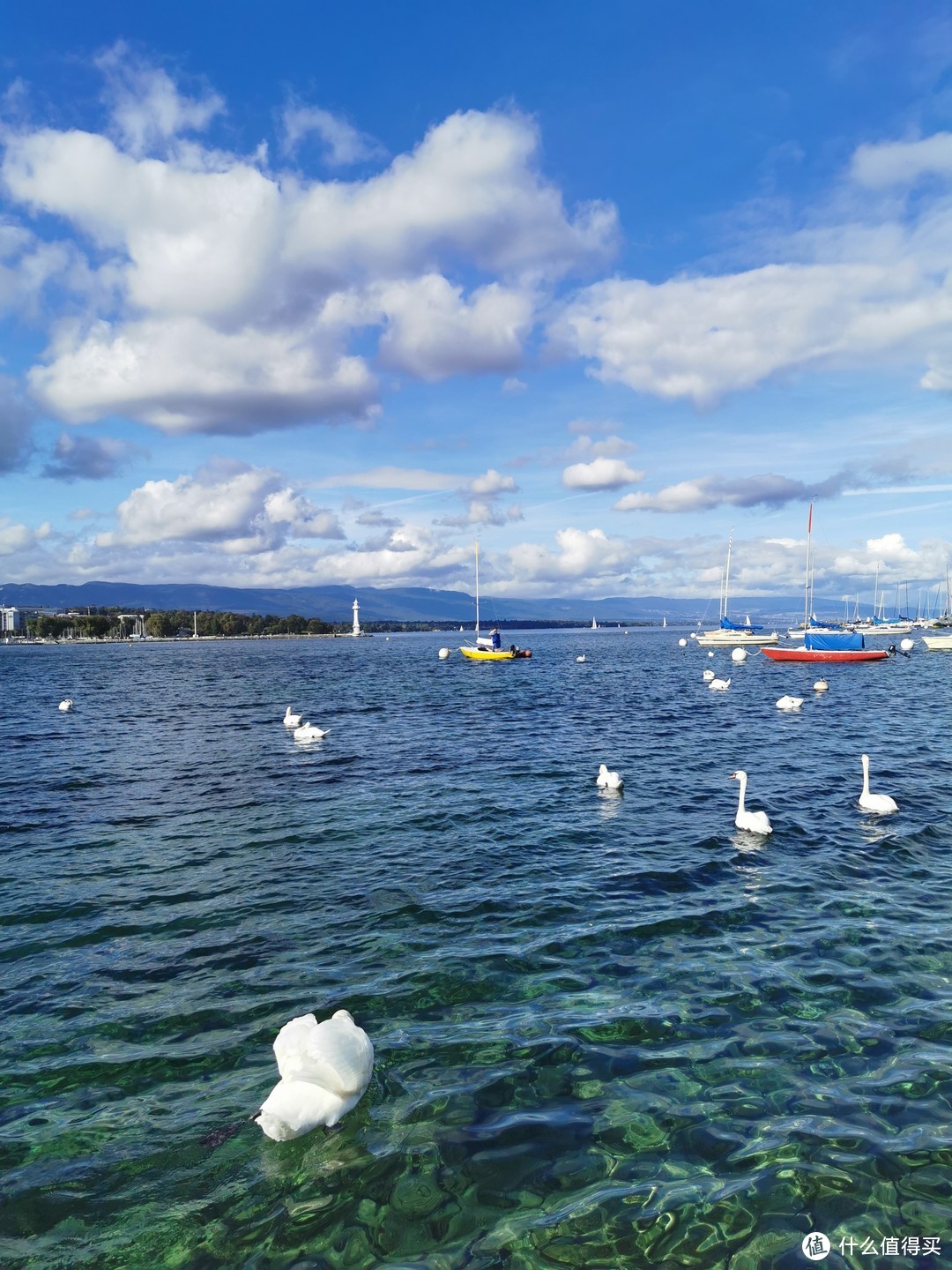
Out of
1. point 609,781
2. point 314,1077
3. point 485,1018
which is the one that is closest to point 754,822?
point 609,781

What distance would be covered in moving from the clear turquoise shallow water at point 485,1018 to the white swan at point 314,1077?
30cm

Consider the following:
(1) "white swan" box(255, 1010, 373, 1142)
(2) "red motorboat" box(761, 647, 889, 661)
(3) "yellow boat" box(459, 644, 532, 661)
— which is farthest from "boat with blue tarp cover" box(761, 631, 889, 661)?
(1) "white swan" box(255, 1010, 373, 1142)

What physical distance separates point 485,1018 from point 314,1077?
115 inches

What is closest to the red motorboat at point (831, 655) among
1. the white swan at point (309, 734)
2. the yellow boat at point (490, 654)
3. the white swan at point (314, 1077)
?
the yellow boat at point (490, 654)

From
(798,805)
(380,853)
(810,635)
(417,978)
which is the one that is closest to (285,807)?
(380,853)

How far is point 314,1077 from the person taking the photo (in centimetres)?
754

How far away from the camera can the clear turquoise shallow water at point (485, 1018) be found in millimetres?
6477

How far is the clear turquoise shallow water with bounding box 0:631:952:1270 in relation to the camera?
21.2 ft

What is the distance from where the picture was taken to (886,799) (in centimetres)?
1967

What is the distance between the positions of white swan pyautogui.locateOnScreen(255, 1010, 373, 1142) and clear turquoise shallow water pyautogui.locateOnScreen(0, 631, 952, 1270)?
0.30 meters

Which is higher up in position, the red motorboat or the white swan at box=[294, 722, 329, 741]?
the red motorboat

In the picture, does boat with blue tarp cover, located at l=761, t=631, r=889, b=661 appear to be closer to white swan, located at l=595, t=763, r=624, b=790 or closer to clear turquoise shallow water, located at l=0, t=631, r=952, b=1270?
clear turquoise shallow water, located at l=0, t=631, r=952, b=1270

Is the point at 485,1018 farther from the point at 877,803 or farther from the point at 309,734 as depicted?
the point at 309,734

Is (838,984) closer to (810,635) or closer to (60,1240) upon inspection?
(60,1240)
